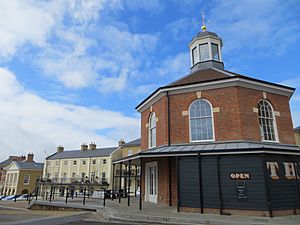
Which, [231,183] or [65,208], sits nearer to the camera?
[231,183]

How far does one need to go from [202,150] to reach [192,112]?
3347 millimetres

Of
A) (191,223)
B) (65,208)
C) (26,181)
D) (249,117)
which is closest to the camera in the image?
(191,223)

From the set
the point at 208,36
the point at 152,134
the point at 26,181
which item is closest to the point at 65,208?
the point at 152,134

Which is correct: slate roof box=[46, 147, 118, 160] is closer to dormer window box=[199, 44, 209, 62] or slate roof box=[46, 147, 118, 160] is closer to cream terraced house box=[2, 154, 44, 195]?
cream terraced house box=[2, 154, 44, 195]

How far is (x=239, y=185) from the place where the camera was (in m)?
10.1

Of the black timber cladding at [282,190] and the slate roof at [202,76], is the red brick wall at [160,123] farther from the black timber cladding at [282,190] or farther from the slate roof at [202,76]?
the black timber cladding at [282,190]

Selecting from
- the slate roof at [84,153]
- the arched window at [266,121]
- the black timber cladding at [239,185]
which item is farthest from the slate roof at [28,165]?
the arched window at [266,121]

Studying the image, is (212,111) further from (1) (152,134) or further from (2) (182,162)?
(1) (152,134)

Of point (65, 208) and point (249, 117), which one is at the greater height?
point (249, 117)

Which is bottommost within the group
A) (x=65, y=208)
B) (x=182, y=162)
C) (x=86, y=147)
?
(x=65, y=208)

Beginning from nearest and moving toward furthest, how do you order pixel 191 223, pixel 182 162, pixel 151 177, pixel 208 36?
pixel 191 223 → pixel 182 162 → pixel 151 177 → pixel 208 36

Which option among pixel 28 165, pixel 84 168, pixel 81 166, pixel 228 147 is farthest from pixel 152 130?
pixel 28 165

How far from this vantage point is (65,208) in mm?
13516

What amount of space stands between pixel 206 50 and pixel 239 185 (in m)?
→ 11.4
